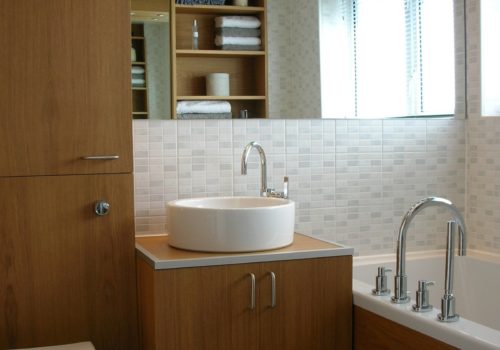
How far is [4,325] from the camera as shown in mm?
2299

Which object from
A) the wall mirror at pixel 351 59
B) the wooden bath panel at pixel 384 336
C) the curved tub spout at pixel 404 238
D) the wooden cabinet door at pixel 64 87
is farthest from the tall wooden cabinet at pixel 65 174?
the curved tub spout at pixel 404 238

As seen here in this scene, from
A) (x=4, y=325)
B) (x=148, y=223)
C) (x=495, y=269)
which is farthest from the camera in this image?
(x=495, y=269)

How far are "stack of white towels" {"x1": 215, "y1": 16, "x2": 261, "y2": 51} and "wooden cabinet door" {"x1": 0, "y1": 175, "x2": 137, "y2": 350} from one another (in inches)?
26.0

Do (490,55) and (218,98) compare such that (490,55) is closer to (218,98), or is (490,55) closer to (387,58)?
(387,58)

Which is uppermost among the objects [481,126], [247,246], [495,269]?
[481,126]

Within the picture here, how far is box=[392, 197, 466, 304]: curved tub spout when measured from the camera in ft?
6.58

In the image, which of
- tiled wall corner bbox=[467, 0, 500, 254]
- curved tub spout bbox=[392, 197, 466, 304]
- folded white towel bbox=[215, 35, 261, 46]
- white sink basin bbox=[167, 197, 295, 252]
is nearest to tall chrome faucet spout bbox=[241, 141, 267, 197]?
white sink basin bbox=[167, 197, 295, 252]

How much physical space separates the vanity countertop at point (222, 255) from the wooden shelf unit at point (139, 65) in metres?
0.48

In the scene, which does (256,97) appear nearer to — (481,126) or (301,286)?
(301,286)

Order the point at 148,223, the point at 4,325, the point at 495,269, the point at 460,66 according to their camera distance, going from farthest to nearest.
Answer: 1. the point at 460,66
2. the point at 495,269
3. the point at 148,223
4. the point at 4,325

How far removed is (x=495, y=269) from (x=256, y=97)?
115 cm

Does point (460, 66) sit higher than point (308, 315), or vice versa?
point (460, 66)

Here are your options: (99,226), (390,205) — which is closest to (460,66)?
(390,205)

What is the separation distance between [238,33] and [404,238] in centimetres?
104
